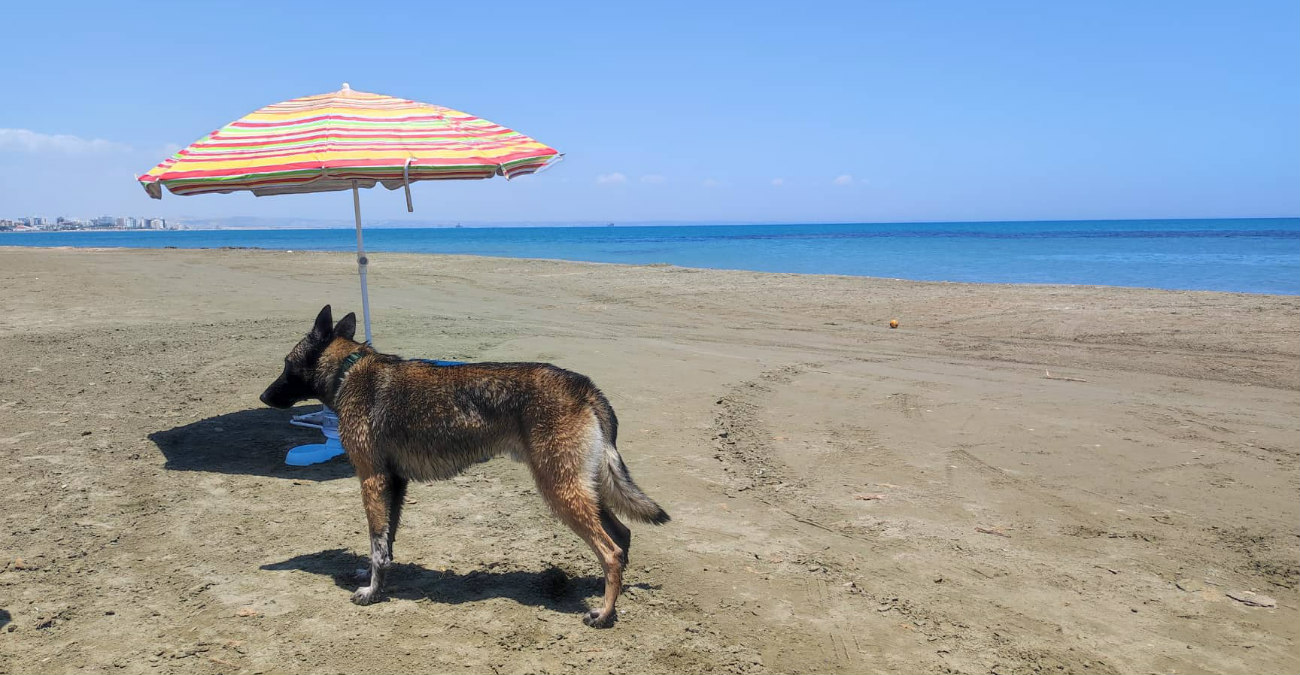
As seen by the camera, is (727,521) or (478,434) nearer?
(478,434)

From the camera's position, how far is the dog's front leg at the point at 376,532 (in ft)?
13.7

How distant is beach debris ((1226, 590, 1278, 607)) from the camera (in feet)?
14.1

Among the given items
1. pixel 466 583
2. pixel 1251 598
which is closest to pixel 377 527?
pixel 466 583

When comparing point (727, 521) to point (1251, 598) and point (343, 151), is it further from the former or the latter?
point (343, 151)

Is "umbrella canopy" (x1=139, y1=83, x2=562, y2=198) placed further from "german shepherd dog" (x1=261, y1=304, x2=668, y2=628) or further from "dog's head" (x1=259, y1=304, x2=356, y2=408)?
"german shepherd dog" (x1=261, y1=304, x2=668, y2=628)

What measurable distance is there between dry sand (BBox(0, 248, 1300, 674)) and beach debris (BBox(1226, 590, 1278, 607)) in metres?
0.04

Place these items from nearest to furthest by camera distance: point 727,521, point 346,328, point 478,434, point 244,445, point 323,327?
point 478,434
point 323,327
point 346,328
point 727,521
point 244,445

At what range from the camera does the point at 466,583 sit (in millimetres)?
4434

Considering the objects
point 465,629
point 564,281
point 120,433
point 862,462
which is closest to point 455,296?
point 564,281

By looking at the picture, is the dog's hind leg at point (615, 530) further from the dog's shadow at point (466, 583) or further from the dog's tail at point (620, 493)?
the dog's shadow at point (466, 583)

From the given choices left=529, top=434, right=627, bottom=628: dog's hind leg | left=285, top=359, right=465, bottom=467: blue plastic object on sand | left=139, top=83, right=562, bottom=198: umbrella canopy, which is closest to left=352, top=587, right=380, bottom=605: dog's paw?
left=529, top=434, right=627, bottom=628: dog's hind leg

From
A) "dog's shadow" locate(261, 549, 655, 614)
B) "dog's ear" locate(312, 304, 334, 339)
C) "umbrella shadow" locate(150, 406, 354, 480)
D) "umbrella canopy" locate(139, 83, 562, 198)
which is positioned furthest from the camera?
"umbrella shadow" locate(150, 406, 354, 480)

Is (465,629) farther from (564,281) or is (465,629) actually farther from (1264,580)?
(564,281)

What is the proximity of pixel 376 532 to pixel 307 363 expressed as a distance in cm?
116
